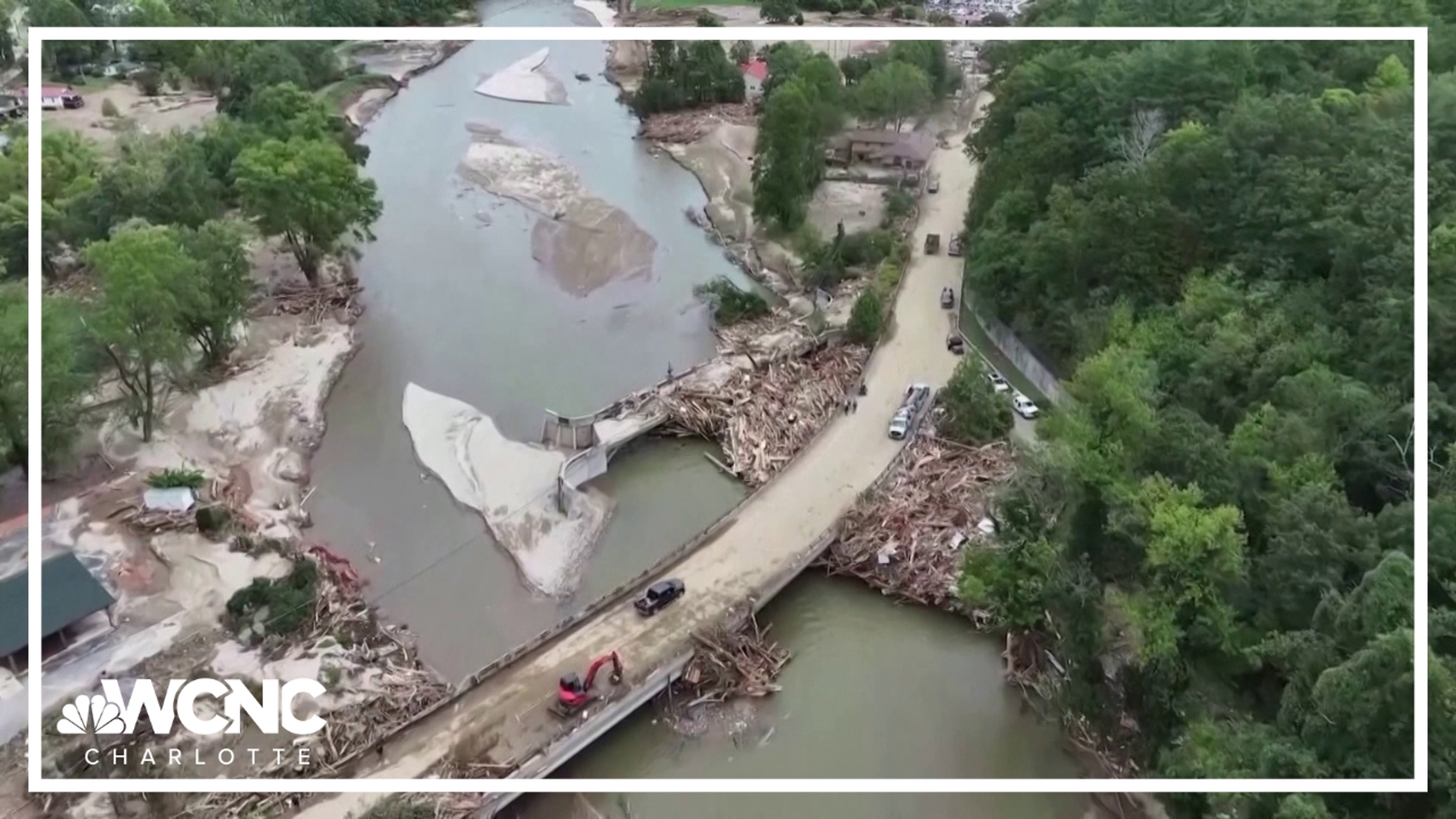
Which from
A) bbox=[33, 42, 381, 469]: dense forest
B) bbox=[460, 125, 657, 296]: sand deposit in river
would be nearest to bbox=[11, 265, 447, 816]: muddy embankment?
bbox=[33, 42, 381, 469]: dense forest

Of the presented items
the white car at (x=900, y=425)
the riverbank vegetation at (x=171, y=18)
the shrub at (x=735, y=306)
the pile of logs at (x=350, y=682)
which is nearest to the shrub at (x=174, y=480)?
the pile of logs at (x=350, y=682)

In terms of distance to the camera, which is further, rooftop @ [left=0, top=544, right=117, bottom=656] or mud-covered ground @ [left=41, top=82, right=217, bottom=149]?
mud-covered ground @ [left=41, top=82, right=217, bottom=149]

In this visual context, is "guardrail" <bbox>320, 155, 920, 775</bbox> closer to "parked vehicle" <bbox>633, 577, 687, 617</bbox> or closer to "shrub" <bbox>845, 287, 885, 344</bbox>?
"parked vehicle" <bbox>633, 577, 687, 617</bbox>

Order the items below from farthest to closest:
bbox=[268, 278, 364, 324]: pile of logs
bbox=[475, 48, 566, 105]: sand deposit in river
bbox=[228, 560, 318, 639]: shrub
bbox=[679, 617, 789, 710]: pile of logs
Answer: bbox=[475, 48, 566, 105]: sand deposit in river
bbox=[268, 278, 364, 324]: pile of logs
bbox=[228, 560, 318, 639]: shrub
bbox=[679, 617, 789, 710]: pile of logs

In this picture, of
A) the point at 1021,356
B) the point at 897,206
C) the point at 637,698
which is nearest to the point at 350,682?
the point at 637,698

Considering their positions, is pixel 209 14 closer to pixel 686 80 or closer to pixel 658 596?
pixel 686 80

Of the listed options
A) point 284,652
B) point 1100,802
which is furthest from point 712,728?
point 284,652
